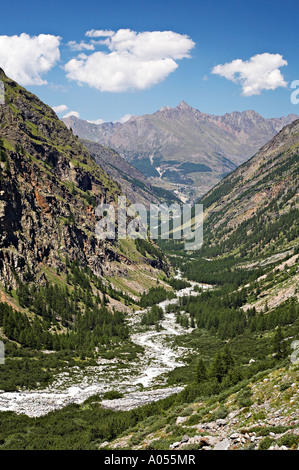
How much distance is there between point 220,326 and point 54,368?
287 ft

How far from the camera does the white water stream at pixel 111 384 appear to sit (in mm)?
66875

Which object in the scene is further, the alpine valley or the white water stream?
the white water stream

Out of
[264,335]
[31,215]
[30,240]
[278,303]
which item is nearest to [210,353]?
[264,335]

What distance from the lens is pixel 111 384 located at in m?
86.8

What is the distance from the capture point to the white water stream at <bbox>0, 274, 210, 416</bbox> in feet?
219

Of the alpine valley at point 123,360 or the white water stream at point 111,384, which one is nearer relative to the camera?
the alpine valley at point 123,360

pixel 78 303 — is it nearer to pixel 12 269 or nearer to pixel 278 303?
pixel 12 269

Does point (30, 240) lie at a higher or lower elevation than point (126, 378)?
higher

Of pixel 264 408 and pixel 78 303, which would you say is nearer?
pixel 264 408

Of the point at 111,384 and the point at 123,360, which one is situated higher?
the point at 111,384

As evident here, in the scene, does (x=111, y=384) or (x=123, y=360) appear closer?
(x=111, y=384)
